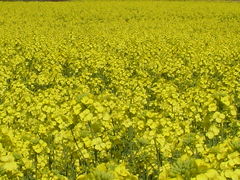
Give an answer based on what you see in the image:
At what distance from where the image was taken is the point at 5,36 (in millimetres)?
17641

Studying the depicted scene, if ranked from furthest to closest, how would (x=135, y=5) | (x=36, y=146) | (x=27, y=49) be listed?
(x=135, y=5), (x=27, y=49), (x=36, y=146)

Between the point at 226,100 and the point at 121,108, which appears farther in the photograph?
the point at 121,108

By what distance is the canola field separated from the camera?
4.56m

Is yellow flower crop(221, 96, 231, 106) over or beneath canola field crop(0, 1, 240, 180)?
over

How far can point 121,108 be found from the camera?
21.4ft

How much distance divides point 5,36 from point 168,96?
1194 cm

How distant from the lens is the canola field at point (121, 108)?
179 inches

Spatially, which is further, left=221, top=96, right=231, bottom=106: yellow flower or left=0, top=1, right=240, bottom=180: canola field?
left=221, top=96, right=231, bottom=106: yellow flower

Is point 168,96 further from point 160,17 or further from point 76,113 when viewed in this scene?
point 160,17

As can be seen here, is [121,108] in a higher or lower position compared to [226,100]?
lower

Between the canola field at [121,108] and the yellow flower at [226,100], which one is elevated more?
the yellow flower at [226,100]

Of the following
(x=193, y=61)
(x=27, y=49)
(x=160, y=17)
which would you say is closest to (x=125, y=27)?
(x=160, y=17)

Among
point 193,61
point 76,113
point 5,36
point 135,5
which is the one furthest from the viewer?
point 135,5

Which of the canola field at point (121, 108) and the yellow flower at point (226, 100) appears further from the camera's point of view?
the yellow flower at point (226, 100)
